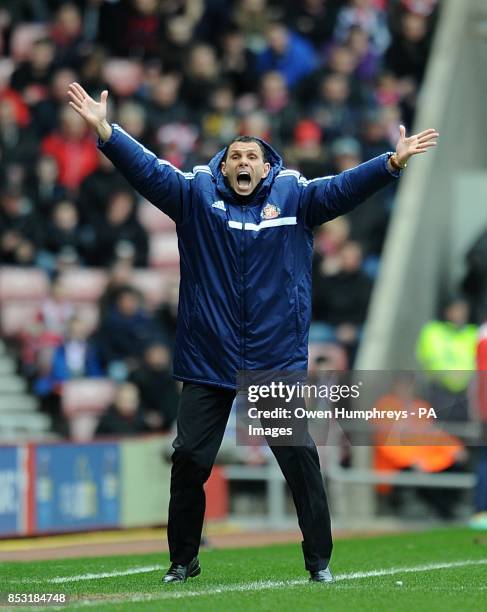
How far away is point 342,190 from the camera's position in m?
7.87

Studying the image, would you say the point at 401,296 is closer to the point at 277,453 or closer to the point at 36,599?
the point at 277,453

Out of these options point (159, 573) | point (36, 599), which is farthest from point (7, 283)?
point (36, 599)

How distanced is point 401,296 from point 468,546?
18.7ft

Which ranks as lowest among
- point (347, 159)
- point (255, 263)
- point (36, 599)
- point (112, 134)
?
point (36, 599)

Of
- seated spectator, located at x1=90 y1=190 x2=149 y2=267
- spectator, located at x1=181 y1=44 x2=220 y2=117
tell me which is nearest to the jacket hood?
seated spectator, located at x1=90 y1=190 x2=149 y2=267

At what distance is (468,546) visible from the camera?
11.2 metres

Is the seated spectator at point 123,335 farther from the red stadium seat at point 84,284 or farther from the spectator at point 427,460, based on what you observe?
the spectator at point 427,460

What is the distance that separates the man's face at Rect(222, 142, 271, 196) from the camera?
25.9 ft

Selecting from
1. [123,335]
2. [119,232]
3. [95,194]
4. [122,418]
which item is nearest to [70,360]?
[123,335]

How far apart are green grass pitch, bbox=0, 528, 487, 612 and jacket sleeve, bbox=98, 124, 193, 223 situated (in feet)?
5.98

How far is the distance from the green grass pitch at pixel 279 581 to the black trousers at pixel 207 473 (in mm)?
218

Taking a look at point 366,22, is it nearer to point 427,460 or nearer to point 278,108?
point 278,108

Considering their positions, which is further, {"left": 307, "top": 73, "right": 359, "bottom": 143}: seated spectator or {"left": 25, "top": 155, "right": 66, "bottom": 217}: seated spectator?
{"left": 307, "top": 73, "right": 359, "bottom": 143}: seated spectator

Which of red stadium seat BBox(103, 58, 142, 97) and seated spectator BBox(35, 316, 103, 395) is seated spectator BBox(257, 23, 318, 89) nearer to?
red stadium seat BBox(103, 58, 142, 97)
